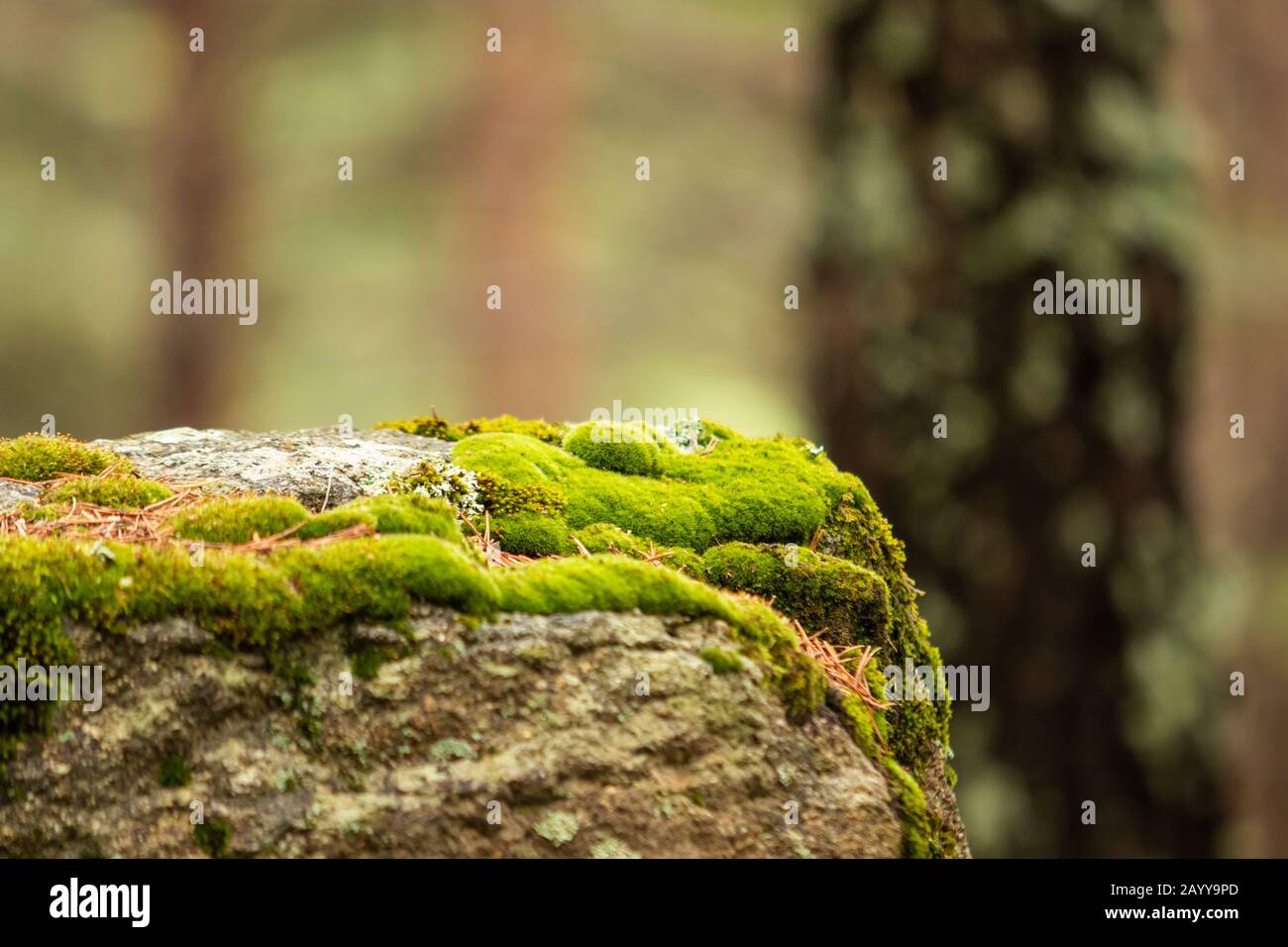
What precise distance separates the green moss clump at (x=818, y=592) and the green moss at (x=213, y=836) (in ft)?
5.21

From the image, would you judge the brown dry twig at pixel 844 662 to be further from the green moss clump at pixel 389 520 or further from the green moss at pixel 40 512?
the green moss at pixel 40 512

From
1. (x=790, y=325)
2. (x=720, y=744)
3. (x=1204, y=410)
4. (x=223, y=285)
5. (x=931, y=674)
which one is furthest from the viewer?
(x=223, y=285)

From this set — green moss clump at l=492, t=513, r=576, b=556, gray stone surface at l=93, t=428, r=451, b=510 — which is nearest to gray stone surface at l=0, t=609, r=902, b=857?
green moss clump at l=492, t=513, r=576, b=556

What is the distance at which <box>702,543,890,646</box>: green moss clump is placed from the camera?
3.44m

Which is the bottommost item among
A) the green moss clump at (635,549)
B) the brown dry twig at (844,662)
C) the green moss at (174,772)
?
the green moss at (174,772)

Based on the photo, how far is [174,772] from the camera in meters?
2.43

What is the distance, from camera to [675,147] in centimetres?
1831

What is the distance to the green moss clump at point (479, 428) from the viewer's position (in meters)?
4.28

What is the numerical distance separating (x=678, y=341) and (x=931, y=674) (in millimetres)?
14346

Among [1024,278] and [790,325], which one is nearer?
[1024,278]

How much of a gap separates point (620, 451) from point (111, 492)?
5.38ft

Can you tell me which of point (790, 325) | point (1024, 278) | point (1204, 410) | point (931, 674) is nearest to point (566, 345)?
point (1204, 410)

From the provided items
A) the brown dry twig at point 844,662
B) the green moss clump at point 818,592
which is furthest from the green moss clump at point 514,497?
the brown dry twig at point 844,662
